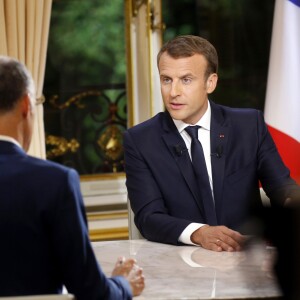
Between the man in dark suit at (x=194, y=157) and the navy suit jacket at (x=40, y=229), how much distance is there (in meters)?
1.14

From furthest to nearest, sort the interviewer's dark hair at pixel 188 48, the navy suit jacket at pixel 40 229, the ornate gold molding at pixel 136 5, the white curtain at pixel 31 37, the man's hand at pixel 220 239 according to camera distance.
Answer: the ornate gold molding at pixel 136 5 < the white curtain at pixel 31 37 < the interviewer's dark hair at pixel 188 48 < the man's hand at pixel 220 239 < the navy suit jacket at pixel 40 229

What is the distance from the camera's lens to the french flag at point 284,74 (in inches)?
190

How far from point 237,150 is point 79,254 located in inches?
61.2

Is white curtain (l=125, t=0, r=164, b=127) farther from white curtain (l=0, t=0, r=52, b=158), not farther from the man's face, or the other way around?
the man's face

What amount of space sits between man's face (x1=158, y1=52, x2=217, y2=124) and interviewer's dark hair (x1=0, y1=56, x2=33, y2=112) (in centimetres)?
138

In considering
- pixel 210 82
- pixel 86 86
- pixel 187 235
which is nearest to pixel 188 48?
pixel 210 82

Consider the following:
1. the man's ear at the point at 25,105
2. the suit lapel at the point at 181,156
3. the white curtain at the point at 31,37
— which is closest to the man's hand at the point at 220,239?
the suit lapel at the point at 181,156

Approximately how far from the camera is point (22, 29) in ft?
15.6

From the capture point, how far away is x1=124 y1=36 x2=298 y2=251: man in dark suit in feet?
10.6

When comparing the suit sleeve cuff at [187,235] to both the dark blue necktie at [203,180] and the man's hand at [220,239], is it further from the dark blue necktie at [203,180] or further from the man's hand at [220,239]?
the dark blue necktie at [203,180]

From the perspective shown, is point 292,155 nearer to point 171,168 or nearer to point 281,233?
point 171,168

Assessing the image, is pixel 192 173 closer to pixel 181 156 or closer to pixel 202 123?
pixel 181 156

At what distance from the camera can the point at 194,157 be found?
10.6ft

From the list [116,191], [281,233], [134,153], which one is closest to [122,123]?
[116,191]
